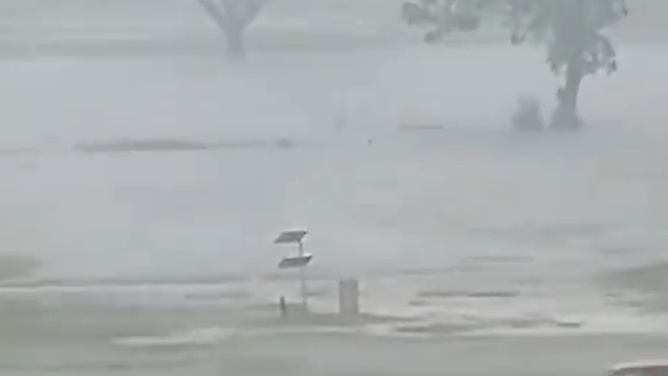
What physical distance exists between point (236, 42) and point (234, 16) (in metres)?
0.11

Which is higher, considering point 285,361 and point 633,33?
point 633,33

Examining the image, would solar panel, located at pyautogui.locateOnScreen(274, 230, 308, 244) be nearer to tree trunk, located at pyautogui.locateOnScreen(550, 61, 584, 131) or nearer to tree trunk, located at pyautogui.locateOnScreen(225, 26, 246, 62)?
tree trunk, located at pyautogui.locateOnScreen(225, 26, 246, 62)

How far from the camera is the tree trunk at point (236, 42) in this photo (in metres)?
6.99

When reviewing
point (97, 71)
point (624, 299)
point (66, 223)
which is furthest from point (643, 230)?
point (97, 71)

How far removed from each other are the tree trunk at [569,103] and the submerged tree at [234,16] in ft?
5.34

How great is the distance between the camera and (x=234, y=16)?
23.1 ft

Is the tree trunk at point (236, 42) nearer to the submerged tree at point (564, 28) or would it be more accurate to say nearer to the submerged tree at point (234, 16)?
the submerged tree at point (234, 16)

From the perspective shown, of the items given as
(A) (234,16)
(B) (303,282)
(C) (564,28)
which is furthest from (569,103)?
(B) (303,282)

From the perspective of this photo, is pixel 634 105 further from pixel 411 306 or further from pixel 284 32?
Result: pixel 411 306

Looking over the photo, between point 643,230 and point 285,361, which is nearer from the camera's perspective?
point 285,361

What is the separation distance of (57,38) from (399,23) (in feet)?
4.97

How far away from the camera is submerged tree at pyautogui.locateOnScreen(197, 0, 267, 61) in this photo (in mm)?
6809

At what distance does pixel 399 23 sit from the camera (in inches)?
295

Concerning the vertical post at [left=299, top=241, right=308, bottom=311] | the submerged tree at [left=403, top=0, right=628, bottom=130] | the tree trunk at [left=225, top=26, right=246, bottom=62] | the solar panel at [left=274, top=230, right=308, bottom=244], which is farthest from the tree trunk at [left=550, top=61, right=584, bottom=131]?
the vertical post at [left=299, top=241, right=308, bottom=311]
